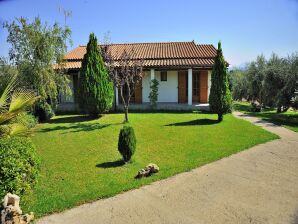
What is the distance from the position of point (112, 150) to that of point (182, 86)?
11.9 meters

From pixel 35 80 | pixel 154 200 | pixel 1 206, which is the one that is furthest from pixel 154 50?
pixel 1 206

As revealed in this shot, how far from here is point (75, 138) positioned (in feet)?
37.1

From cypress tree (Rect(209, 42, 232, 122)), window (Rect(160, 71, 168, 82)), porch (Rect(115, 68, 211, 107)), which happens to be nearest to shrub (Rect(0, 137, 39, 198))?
cypress tree (Rect(209, 42, 232, 122))

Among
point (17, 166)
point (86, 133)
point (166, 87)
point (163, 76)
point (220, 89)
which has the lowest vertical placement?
point (86, 133)

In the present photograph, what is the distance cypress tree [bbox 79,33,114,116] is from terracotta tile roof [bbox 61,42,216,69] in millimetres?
3284

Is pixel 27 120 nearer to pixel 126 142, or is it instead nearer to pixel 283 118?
pixel 126 142

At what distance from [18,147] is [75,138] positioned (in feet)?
21.6

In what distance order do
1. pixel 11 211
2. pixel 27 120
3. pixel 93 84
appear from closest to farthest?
pixel 11 211 < pixel 27 120 < pixel 93 84

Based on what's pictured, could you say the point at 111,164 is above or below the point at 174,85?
below

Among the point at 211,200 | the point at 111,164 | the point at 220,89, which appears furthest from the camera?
the point at 220,89

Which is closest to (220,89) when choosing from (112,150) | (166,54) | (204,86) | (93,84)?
(204,86)

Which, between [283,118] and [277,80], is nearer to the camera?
[283,118]

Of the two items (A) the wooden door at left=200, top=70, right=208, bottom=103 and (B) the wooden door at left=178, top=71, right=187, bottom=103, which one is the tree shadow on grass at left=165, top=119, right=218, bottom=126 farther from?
(B) the wooden door at left=178, top=71, right=187, bottom=103

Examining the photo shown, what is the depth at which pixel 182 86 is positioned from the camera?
20359 mm
